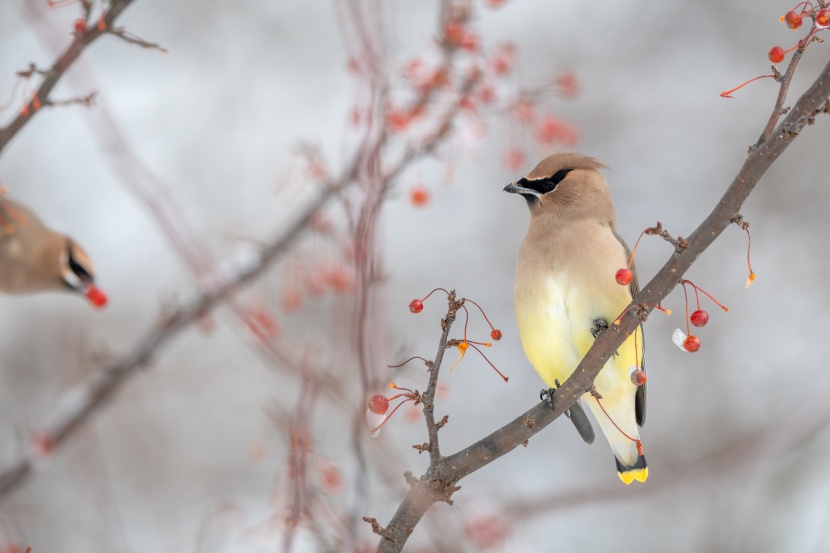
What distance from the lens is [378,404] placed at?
81.5 inches

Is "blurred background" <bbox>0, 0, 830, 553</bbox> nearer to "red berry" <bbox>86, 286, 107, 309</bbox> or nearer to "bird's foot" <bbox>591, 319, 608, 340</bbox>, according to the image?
"red berry" <bbox>86, 286, 107, 309</bbox>

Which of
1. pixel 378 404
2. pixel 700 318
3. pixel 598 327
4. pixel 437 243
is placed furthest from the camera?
pixel 437 243

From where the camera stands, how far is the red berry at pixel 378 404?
6.78 ft

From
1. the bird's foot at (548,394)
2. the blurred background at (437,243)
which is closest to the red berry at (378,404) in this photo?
the bird's foot at (548,394)

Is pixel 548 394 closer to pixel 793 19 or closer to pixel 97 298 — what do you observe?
pixel 793 19

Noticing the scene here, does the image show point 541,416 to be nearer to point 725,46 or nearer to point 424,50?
point 424,50

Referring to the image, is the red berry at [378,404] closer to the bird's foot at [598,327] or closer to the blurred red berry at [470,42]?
the bird's foot at [598,327]

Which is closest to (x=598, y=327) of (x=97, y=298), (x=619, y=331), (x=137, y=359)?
(x=619, y=331)

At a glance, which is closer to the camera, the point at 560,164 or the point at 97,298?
the point at 560,164

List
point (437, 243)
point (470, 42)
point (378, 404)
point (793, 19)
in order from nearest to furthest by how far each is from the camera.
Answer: point (793, 19)
point (378, 404)
point (470, 42)
point (437, 243)

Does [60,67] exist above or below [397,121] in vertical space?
below

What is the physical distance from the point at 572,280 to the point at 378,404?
1261mm

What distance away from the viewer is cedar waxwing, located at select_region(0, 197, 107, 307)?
13.2 feet

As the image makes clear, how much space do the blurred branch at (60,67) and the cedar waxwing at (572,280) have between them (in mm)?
1482
